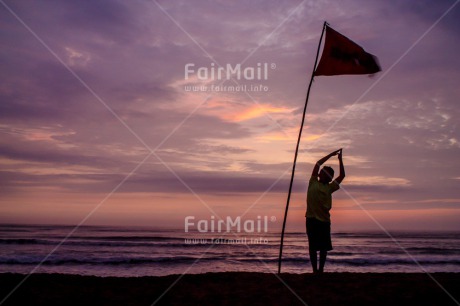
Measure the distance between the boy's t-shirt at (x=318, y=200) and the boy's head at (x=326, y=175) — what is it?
0.08 meters

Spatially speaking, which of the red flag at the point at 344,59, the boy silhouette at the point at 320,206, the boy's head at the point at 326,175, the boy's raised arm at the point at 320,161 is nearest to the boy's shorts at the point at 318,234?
the boy silhouette at the point at 320,206

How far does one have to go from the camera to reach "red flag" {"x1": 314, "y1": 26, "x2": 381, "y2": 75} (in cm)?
775

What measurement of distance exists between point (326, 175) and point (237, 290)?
2.71 metres

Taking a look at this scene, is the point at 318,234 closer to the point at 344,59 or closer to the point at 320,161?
the point at 320,161

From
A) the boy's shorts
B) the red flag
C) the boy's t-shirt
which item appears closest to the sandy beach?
the boy's shorts

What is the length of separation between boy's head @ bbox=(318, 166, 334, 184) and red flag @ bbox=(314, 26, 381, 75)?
1.87 metres

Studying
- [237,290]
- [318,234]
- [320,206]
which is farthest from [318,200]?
[237,290]

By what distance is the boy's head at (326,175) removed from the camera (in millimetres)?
7602

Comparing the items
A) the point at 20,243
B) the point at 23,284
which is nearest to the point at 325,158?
the point at 23,284

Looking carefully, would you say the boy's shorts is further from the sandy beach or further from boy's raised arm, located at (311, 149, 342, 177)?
boy's raised arm, located at (311, 149, 342, 177)

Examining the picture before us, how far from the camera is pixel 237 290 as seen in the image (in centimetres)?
653

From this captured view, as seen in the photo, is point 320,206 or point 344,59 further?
point 344,59

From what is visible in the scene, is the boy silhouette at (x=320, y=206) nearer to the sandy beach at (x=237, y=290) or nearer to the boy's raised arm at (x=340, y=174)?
the boy's raised arm at (x=340, y=174)

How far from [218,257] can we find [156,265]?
13.6ft
